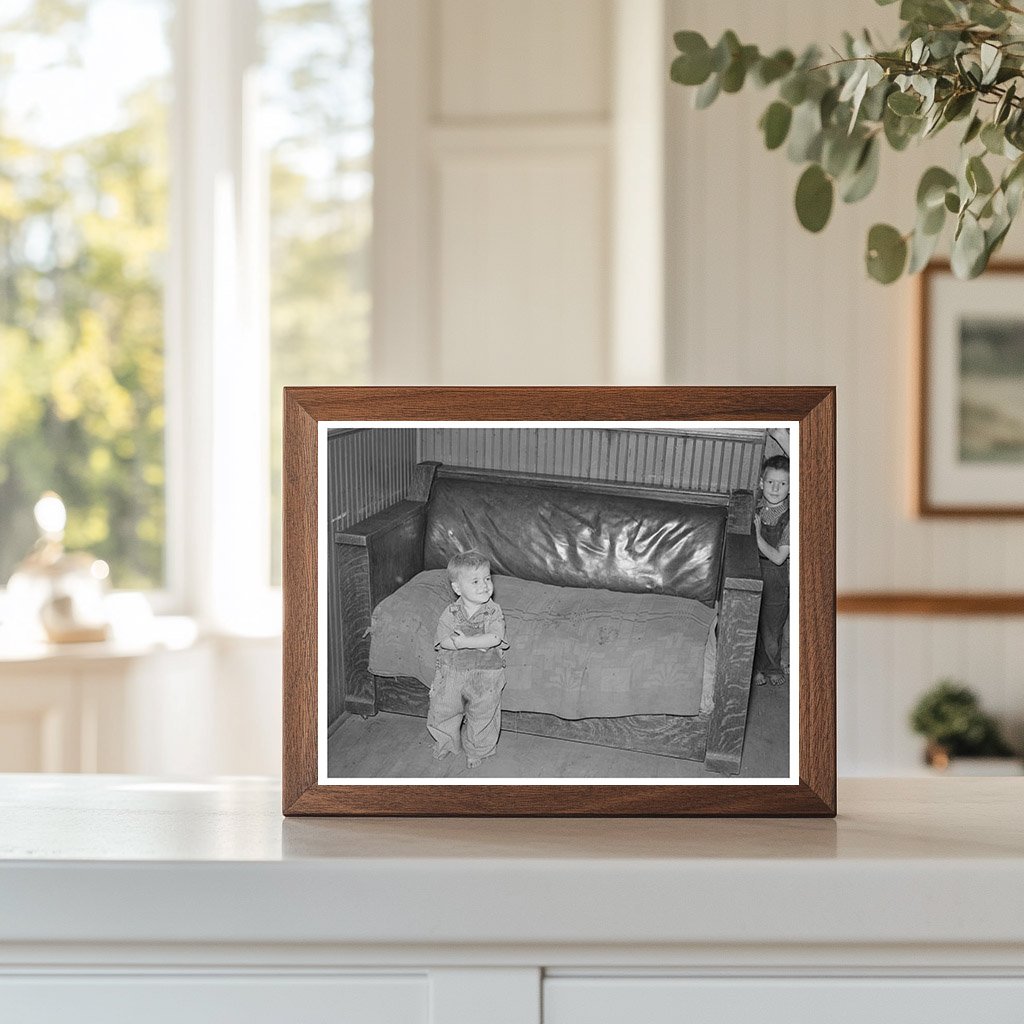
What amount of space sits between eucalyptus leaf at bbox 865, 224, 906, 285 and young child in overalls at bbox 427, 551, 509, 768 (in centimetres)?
23

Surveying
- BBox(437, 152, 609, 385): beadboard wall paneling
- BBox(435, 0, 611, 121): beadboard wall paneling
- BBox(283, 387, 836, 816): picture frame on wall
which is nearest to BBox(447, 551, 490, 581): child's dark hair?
BBox(283, 387, 836, 816): picture frame on wall

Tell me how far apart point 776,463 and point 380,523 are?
18cm

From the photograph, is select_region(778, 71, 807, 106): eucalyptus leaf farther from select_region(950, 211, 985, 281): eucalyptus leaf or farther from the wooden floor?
the wooden floor

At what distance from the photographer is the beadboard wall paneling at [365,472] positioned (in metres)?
0.47

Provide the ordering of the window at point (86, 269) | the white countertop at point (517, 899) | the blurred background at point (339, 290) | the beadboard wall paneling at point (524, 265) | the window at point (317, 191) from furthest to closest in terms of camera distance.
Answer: the window at point (317, 191)
the window at point (86, 269)
the beadboard wall paneling at point (524, 265)
the blurred background at point (339, 290)
the white countertop at point (517, 899)

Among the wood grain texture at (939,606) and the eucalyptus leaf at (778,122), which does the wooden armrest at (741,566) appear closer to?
the eucalyptus leaf at (778,122)

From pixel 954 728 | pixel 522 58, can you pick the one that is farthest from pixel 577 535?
pixel 522 58

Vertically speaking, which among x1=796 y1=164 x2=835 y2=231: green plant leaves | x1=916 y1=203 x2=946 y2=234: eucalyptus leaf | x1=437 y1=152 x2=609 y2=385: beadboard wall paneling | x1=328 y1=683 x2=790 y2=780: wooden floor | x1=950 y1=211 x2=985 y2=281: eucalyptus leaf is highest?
x1=437 y1=152 x2=609 y2=385: beadboard wall paneling

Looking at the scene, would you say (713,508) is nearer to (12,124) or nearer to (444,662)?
(444,662)

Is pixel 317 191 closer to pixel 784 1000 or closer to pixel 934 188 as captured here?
pixel 934 188

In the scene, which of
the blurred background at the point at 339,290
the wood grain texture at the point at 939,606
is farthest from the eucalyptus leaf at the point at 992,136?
the wood grain texture at the point at 939,606

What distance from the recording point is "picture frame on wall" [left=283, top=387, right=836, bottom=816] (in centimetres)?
46

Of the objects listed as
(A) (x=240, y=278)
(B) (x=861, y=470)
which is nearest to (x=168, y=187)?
(A) (x=240, y=278)

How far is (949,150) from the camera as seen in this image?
8.00 feet
